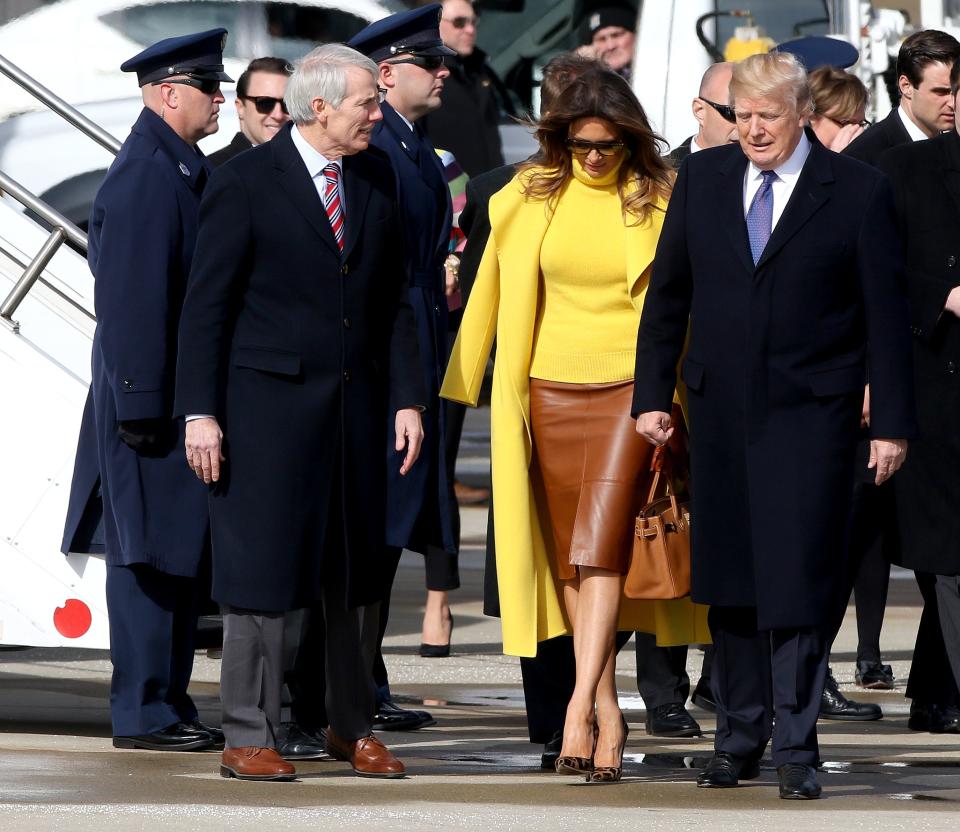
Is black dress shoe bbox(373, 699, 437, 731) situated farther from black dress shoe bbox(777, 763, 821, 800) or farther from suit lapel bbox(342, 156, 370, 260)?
suit lapel bbox(342, 156, 370, 260)

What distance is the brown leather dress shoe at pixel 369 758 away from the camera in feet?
21.5

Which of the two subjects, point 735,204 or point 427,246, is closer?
point 735,204

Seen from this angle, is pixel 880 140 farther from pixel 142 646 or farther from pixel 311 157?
pixel 142 646

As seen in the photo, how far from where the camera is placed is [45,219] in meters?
7.86

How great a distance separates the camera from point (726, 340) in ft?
20.9

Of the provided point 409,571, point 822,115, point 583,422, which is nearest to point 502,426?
point 583,422

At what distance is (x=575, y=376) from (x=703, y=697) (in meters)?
1.93

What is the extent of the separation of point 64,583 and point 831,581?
2348 millimetres

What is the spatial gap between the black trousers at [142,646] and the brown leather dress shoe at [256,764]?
0.74m

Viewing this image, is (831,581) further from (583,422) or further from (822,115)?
(822,115)

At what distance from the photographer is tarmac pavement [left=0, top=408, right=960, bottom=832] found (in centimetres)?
588

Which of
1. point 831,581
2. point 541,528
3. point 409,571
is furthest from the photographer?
point 409,571

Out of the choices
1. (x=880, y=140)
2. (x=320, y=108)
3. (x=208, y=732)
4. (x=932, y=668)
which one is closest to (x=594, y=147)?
(x=320, y=108)

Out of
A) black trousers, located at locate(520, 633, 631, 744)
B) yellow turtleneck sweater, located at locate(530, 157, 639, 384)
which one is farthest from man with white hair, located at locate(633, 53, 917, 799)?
black trousers, located at locate(520, 633, 631, 744)
